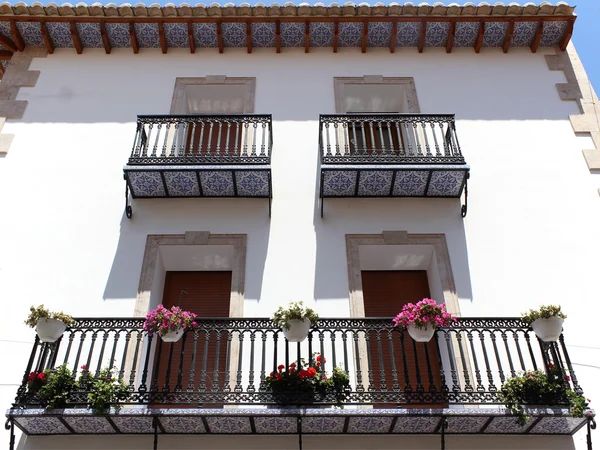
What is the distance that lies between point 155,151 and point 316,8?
4.18 meters

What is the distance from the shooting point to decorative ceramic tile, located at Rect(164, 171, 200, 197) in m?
9.41

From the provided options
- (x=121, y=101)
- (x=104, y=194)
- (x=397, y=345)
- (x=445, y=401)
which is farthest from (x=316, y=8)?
(x=445, y=401)

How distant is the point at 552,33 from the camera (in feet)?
38.5

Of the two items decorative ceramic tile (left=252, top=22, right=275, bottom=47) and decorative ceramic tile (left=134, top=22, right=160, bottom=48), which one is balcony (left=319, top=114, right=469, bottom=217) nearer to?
decorative ceramic tile (left=252, top=22, right=275, bottom=47)

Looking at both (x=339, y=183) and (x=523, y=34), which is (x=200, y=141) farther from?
(x=523, y=34)

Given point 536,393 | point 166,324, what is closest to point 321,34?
point 166,324

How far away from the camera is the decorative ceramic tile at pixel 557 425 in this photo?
7.13 meters

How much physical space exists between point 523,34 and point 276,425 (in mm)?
8625

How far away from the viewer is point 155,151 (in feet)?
31.9

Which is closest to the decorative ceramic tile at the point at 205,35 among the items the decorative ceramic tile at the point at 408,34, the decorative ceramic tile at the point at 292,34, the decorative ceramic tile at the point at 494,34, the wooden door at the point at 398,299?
the decorative ceramic tile at the point at 292,34

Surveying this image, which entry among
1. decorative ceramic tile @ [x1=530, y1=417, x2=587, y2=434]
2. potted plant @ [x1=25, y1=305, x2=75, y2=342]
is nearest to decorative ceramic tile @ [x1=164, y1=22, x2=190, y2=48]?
potted plant @ [x1=25, y1=305, x2=75, y2=342]

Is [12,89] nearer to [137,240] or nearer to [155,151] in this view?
[155,151]

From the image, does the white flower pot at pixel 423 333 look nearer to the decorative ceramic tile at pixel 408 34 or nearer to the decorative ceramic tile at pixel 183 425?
the decorative ceramic tile at pixel 183 425

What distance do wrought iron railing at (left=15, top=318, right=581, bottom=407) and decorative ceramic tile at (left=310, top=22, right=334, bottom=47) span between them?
598 cm
